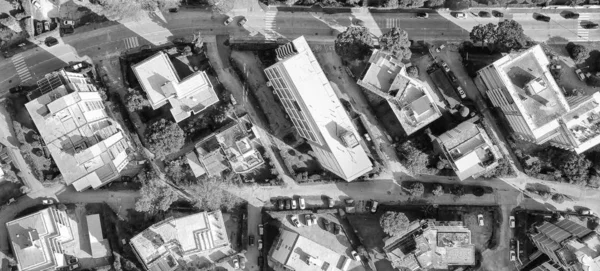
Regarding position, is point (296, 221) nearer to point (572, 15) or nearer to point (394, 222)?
point (394, 222)

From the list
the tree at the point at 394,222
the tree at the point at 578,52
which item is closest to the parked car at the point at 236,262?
the tree at the point at 394,222

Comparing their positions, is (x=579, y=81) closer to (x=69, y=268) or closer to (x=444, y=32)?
(x=444, y=32)

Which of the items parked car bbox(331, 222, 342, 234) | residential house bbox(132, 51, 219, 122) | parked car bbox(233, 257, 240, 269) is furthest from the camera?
parked car bbox(331, 222, 342, 234)

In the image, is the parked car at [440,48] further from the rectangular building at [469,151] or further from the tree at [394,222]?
the tree at [394,222]

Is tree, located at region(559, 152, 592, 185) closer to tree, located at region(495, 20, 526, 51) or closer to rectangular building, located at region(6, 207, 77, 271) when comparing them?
tree, located at region(495, 20, 526, 51)

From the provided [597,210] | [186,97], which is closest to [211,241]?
[186,97]

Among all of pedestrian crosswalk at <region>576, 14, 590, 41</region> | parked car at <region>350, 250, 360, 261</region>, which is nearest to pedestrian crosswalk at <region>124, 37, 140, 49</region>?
parked car at <region>350, 250, 360, 261</region>

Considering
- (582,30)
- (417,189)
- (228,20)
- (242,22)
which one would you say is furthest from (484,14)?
(228,20)
